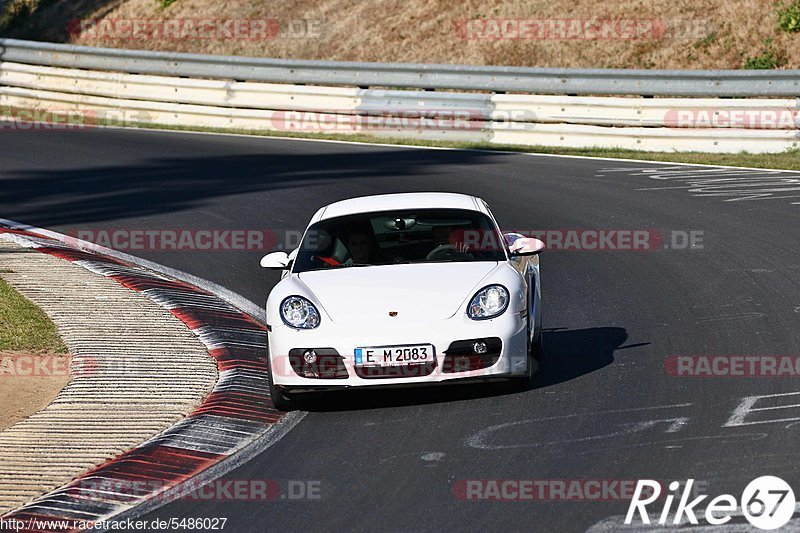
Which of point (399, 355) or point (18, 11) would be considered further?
point (18, 11)

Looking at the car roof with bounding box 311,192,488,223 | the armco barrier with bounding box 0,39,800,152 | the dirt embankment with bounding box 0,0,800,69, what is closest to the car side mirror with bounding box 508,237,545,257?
the car roof with bounding box 311,192,488,223

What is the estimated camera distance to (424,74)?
22.5 metres

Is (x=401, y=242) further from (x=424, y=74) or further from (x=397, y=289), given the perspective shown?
(x=424, y=74)

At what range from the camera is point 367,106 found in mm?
22828

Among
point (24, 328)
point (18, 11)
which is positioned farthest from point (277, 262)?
point (18, 11)

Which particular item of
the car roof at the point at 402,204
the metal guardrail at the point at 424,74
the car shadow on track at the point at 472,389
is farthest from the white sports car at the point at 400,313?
the metal guardrail at the point at 424,74

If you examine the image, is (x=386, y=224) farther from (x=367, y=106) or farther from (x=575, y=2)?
(x=575, y=2)

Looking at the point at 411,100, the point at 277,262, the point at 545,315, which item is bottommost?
the point at 545,315

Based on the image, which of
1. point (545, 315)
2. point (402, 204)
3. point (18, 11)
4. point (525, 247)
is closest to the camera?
point (525, 247)

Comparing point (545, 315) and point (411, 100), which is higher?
point (411, 100)

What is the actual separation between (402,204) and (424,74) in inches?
515

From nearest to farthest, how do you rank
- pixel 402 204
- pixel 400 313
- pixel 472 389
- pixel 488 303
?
pixel 400 313 < pixel 488 303 < pixel 472 389 < pixel 402 204

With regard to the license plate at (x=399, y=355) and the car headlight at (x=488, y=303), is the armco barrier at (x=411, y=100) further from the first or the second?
the license plate at (x=399, y=355)

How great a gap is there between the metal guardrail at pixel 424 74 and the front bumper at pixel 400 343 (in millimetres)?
12415
